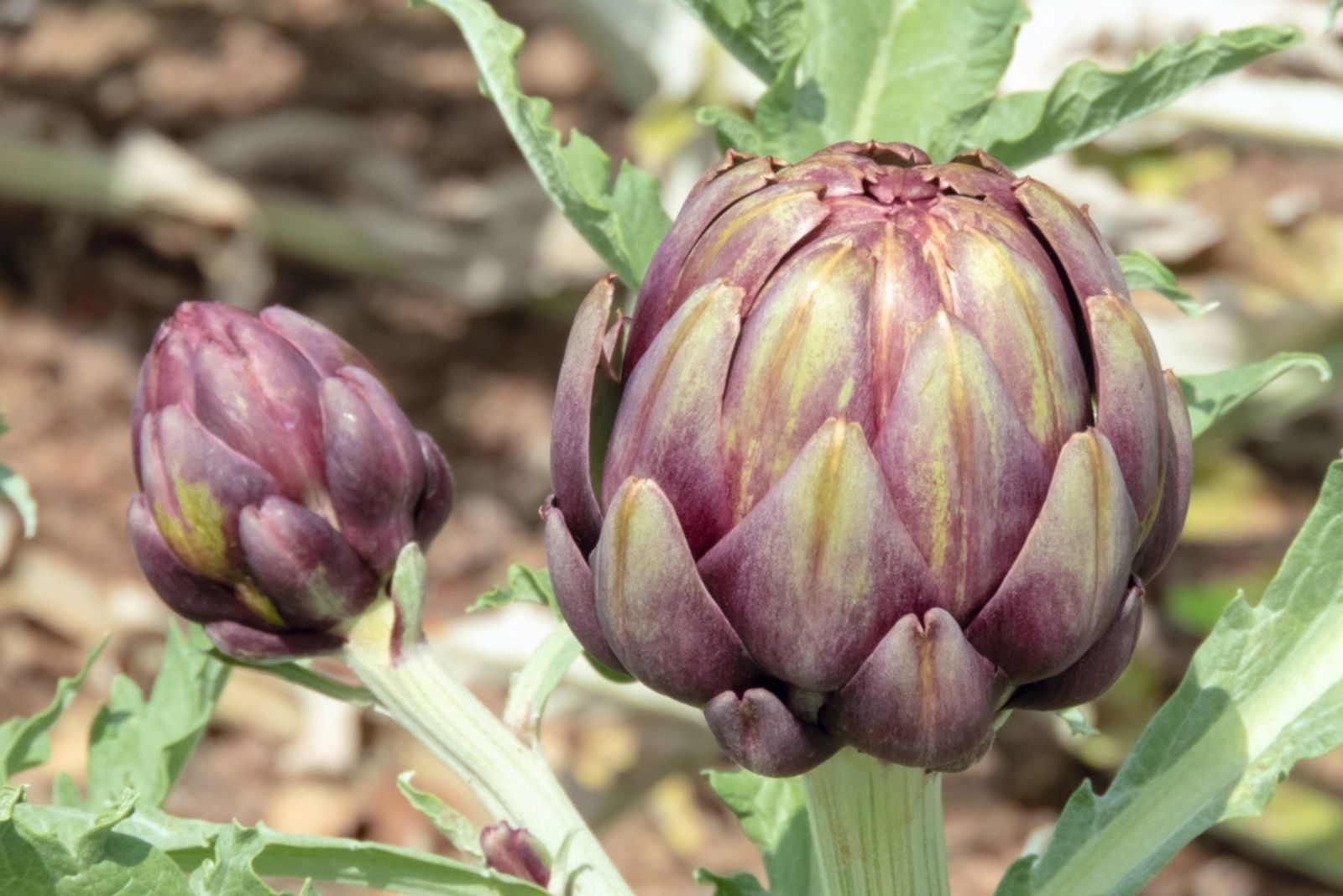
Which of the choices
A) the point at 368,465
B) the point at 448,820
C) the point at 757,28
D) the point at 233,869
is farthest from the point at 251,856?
the point at 757,28

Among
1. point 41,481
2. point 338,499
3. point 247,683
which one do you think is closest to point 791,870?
point 338,499

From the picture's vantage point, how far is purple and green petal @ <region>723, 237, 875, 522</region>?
26.6 inches

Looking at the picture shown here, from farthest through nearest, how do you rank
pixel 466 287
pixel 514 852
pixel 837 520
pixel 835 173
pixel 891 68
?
pixel 466 287 → pixel 891 68 → pixel 514 852 → pixel 835 173 → pixel 837 520

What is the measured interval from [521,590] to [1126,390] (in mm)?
418

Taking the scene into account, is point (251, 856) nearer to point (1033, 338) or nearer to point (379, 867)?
point (379, 867)

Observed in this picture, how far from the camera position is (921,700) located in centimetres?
68

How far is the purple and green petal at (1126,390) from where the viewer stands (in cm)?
69

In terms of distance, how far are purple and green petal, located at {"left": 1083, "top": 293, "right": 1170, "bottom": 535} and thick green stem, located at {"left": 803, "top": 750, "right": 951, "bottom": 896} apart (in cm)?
20

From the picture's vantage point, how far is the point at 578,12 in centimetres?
317

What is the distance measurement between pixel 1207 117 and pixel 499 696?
1596 millimetres

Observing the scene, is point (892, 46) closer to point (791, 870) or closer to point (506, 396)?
point (791, 870)

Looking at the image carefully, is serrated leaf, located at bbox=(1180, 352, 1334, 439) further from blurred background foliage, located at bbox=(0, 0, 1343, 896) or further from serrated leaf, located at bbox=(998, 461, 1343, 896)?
blurred background foliage, located at bbox=(0, 0, 1343, 896)

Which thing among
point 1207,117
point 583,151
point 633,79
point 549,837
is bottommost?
point 633,79

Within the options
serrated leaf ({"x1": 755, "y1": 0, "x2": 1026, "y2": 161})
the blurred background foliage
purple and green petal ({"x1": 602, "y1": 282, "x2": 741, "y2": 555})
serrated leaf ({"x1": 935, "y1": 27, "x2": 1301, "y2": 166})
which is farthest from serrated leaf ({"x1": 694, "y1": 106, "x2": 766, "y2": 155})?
the blurred background foliage
